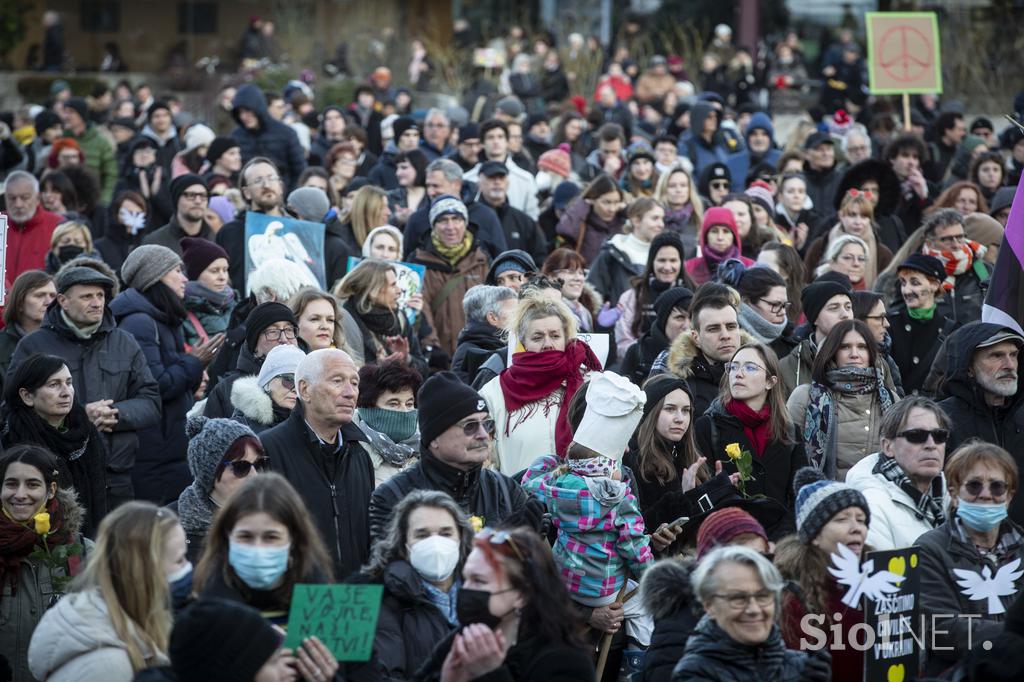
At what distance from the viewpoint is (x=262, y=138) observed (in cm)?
1519

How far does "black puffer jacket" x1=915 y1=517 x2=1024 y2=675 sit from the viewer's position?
228 inches

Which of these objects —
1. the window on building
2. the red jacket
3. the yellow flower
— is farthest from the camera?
the window on building

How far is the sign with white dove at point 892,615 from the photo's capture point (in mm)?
5422

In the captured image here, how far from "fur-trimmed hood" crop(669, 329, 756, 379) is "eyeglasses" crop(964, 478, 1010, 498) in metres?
2.09

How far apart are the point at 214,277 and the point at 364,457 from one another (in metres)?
3.25

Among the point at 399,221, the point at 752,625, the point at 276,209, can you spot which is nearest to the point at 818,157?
the point at 399,221

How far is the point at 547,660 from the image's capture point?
496 cm

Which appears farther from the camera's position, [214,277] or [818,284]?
[214,277]

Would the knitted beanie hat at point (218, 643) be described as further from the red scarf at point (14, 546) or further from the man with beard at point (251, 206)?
the man with beard at point (251, 206)

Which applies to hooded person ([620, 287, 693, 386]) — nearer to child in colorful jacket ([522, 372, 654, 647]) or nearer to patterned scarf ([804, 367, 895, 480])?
patterned scarf ([804, 367, 895, 480])

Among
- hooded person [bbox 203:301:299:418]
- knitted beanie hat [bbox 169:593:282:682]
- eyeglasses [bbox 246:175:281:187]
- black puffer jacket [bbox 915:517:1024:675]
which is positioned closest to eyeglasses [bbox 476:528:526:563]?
knitted beanie hat [bbox 169:593:282:682]

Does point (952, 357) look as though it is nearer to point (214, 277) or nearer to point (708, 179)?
point (214, 277)

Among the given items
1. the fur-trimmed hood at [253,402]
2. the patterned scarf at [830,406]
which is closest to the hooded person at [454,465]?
the fur-trimmed hood at [253,402]

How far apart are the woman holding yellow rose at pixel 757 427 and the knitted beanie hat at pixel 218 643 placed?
11.0 feet
